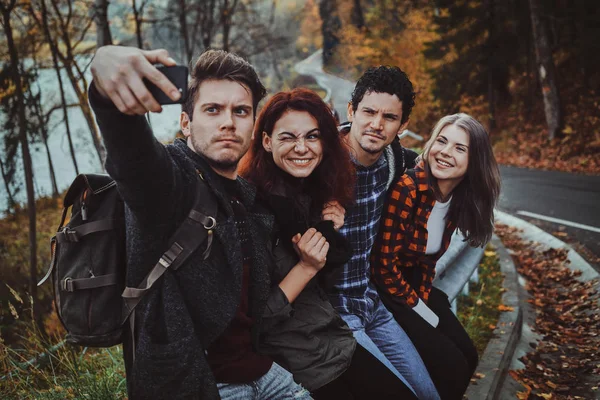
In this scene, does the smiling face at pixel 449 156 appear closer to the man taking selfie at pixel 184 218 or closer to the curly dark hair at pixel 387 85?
the curly dark hair at pixel 387 85

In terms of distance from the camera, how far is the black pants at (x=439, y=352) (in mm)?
2887

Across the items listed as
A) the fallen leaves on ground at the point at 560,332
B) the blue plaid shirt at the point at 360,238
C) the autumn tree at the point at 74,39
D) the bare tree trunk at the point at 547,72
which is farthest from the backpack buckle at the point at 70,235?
the bare tree trunk at the point at 547,72

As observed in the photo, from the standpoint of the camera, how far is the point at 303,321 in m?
2.25

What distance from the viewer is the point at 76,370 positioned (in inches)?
120

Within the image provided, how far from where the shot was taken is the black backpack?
1.60 meters

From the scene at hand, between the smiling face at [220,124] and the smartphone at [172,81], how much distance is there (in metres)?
0.70

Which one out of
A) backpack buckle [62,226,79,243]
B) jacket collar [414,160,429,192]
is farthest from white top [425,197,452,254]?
backpack buckle [62,226,79,243]

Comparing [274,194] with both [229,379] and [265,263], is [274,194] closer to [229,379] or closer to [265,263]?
[265,263]

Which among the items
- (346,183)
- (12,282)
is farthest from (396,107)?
(12,282)

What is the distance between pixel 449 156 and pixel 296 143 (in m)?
1.26

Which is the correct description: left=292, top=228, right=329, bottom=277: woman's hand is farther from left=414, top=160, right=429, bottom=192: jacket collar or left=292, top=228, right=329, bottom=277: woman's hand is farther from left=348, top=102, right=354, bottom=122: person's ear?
left=348, top=102, right=354, bottom=122: person's ear

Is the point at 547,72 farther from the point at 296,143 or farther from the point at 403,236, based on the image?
the point at 296,143

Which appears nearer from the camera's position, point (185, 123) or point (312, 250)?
point (185, 123)

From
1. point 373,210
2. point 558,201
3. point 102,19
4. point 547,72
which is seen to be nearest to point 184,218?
point 373,210
